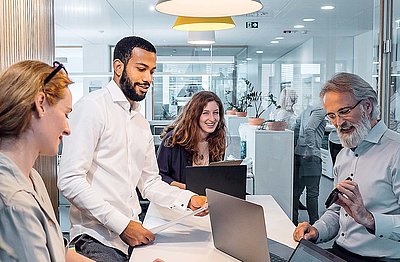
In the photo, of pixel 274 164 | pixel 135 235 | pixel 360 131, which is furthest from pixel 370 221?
pixel 274 164

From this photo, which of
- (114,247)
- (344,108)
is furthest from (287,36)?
(114,247)

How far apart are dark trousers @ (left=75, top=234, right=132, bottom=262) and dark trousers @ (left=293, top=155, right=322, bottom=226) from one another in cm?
336

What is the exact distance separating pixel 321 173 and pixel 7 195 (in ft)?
13.9

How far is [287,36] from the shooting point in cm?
562

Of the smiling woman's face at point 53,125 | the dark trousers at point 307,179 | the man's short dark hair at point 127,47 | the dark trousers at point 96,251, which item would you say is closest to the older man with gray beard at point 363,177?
the dark trousers at point 96,251

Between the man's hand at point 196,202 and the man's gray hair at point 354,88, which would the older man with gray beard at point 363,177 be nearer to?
the man's gray hair at point 354,88

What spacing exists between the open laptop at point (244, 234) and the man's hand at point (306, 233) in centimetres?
14

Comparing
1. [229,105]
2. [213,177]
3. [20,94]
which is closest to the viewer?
[20,94]

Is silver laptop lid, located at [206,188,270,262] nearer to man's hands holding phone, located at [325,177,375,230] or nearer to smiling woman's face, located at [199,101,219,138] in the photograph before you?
man's hands holding phone, located at [325,177,375,230]

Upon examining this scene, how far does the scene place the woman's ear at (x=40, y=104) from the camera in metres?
1.19

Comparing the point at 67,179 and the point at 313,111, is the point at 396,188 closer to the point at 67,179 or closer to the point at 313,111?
the point at 67,179

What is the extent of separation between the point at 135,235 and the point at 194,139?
4.14ft

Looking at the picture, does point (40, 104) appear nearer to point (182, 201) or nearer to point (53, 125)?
point (53, 125)

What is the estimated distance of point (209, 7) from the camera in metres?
2.11
